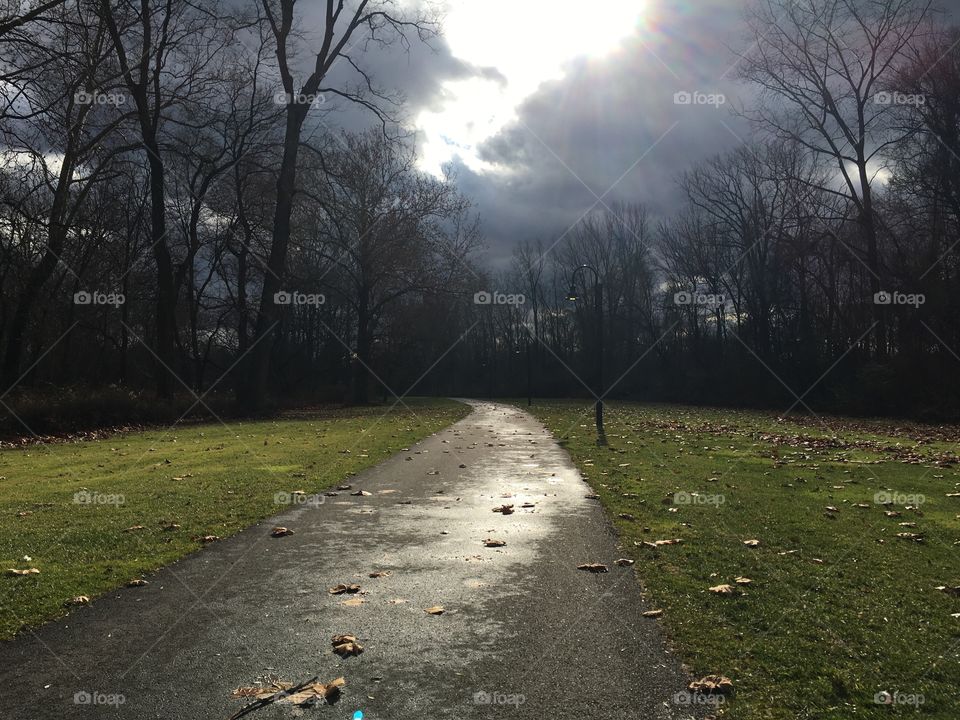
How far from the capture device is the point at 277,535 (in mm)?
7414

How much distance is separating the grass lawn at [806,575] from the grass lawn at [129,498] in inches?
176

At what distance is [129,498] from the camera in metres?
9.30

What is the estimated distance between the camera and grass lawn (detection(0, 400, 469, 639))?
225 inches

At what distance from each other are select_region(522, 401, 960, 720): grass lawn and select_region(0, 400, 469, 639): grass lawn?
14.7ft

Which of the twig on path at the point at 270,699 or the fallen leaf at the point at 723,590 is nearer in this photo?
the twig on path at the point at 270,699

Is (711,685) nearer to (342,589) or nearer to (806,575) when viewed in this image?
(806,575)

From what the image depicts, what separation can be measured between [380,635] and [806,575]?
361 centimetres

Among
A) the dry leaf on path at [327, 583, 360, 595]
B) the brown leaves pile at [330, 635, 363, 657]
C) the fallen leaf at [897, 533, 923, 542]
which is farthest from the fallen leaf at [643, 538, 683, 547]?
the brown leaves pile at [330, 635, 363, 657]

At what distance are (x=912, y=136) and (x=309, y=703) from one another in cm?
3747

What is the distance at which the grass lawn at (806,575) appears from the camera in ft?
12.3

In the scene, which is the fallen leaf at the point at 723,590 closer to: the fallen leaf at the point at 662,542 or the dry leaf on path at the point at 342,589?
the fallen leaf at the point at 662,542

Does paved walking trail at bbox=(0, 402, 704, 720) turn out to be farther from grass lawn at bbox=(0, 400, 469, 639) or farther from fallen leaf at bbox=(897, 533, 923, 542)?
fallen leaf at bbox=(897, 533, 923, 542)

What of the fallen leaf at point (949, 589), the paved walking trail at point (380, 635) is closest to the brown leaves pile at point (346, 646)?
the paved walking trail at point (380, 635)

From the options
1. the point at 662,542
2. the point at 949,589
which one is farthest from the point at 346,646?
the point at 949,589
